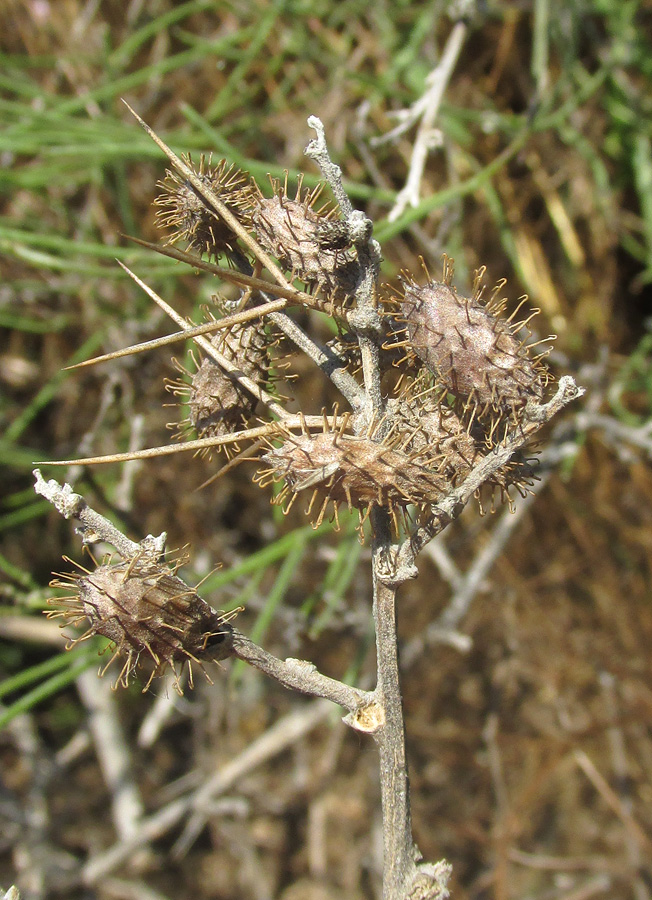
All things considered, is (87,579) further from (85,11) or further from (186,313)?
(85,11)

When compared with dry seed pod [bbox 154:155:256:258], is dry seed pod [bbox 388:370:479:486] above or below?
below

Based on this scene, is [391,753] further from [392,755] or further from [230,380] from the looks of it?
[230,380]

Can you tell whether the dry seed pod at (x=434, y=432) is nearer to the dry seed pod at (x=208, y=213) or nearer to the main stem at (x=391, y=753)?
the main stem at (x=391, y=753)

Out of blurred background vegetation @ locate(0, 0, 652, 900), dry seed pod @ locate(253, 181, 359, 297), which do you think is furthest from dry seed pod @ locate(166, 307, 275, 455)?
blurred background vegetation @ locate(0, 0, 652, 900)

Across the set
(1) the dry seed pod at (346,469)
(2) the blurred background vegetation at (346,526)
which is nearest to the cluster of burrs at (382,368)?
(1) the dry seed pod at (346,469)

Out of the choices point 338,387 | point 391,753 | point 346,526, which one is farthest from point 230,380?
point 346,526

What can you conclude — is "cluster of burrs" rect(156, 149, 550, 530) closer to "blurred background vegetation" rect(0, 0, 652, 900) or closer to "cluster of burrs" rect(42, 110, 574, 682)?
"cluster of burrs" rect(42, 110, 574, 682)

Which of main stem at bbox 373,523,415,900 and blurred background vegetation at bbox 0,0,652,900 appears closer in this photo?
main stem at bbox 373,523,415,900

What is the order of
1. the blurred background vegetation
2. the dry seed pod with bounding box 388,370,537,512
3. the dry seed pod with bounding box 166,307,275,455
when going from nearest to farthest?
the dry seed pod with bounding box 388,370,537,512 → the dry seed pod with bounding box 166,307,275,455 → the blurred background vegetation
